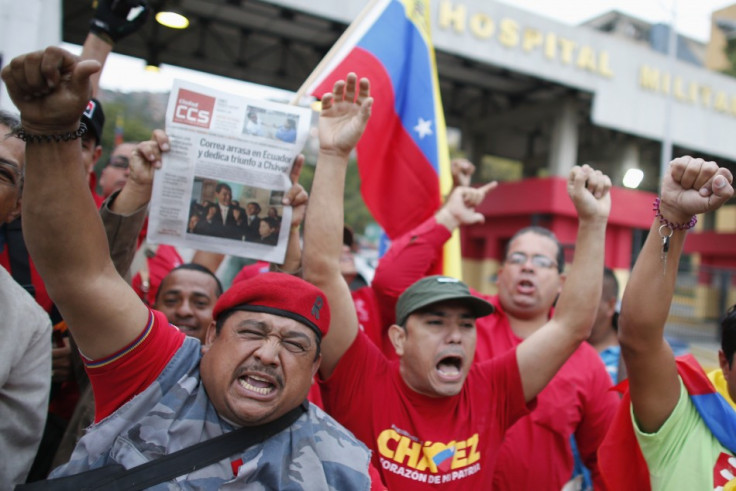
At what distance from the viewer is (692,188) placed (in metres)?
1.60

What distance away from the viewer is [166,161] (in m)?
2.14

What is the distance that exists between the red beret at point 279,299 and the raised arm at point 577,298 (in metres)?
0.94

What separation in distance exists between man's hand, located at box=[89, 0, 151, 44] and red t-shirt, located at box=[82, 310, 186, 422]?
68.9 inches

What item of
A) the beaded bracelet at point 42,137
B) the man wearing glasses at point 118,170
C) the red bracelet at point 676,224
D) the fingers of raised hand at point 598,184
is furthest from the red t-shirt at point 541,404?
the beaded bracelet at point 42,137

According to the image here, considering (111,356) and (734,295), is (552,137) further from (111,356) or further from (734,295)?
(111,356)

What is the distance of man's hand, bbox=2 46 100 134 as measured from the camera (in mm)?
1109

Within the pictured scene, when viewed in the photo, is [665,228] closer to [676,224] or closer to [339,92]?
[676,224]

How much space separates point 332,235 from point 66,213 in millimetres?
947

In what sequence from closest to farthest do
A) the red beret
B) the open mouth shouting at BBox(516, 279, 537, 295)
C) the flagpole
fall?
the red beret
the flagpole
the open mouth shouting at BBox(516, 279, 537, 295)

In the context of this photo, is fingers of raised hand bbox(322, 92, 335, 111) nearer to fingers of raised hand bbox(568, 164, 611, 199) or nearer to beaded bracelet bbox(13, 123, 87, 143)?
fingers of raised hand bbox(568, 164, 611, 199)

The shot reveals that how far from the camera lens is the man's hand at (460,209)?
2.98 meters

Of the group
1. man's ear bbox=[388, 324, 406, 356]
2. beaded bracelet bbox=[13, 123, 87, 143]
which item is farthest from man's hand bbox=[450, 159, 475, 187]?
beaded bracelet bbox=[13, 123, 87, 143]

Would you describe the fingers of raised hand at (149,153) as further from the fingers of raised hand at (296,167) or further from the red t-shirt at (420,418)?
the red t-shirt at (420,418)

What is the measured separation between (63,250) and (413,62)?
2617 millimetres
